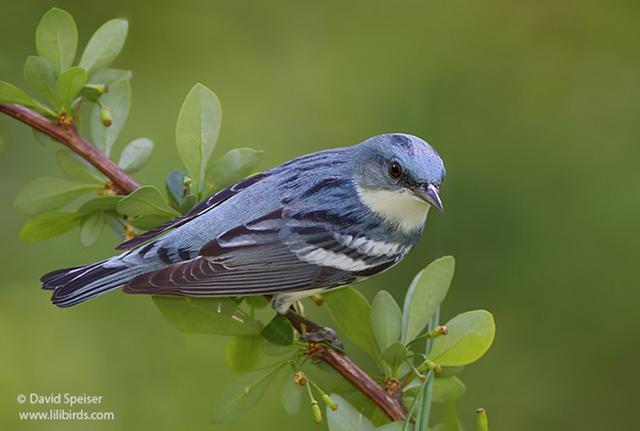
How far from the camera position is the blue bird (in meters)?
2.52

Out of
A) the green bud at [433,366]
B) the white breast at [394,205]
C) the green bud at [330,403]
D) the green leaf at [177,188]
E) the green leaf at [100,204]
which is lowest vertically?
the green bud at [330,403]

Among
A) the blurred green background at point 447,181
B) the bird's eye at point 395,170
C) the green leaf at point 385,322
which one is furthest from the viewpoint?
the blurred green background at point 447,181

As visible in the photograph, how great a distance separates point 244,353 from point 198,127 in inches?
23.8

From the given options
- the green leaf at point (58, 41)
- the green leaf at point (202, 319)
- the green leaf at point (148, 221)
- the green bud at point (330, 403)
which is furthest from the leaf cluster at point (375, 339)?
the green leaf at point (58, 41)

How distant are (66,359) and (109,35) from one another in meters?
1.61

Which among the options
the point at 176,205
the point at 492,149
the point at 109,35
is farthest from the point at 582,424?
the point at 109,35

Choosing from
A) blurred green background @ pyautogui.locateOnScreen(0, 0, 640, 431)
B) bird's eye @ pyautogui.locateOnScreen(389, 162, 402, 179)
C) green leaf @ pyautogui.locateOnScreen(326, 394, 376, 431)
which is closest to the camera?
green leaf @ pyautogui.locateOnScreen(326, 394, 376, 431)

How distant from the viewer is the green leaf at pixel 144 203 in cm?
226

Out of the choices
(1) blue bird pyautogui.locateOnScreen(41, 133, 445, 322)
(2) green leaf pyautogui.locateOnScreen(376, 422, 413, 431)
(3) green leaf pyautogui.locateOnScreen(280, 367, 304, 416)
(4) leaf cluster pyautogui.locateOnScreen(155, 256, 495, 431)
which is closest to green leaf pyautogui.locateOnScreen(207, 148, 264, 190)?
(1) blue bird pyautogui.locateOnScreen(41, 133, 445, 322)

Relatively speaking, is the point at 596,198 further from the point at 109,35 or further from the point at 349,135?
the point at 109,35

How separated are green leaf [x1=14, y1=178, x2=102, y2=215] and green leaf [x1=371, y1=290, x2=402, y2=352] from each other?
2.78 feet

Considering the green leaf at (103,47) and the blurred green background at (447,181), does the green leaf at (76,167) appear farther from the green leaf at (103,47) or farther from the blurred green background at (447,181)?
the blurred green background at (447,181)

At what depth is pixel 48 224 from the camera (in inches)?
97.7

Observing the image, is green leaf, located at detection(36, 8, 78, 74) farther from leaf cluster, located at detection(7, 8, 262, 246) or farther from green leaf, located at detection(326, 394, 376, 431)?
green leaf, located at detection(326, 394, 376, 431)
